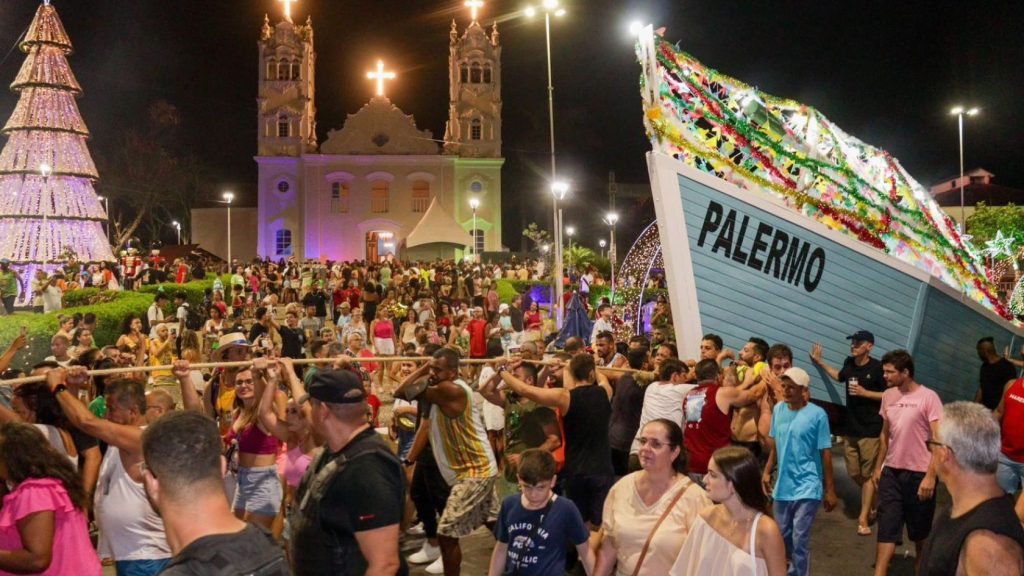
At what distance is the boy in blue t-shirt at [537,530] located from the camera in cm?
498

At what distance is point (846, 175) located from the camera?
11359 millimetres

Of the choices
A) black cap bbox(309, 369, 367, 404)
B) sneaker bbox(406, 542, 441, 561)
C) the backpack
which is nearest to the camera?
black cap bbox(309, 369, 367, 404)

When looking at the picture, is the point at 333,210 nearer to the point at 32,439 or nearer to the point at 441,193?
the point at 441,193

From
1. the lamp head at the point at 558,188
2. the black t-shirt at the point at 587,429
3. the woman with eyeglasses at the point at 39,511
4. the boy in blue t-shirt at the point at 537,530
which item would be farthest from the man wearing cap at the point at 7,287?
the boy in blue t-shirt at the point at 537,530

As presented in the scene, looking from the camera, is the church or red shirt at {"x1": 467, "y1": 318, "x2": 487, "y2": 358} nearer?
red shirt at {"x1": 467, "y1": 318, "x2": 487, "y2": 358}

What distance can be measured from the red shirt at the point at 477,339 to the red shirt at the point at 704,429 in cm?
873

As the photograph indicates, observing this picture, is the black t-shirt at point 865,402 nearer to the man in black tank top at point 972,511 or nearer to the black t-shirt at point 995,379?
the black t-shirt at point 995,379

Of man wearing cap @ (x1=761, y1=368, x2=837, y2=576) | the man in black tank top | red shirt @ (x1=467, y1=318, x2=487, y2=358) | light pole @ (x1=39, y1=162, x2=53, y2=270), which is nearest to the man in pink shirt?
man wearing cap @ (x1=761, y1=368, x2=837, y2=576)

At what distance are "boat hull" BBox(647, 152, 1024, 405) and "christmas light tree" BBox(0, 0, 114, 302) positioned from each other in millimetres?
24349

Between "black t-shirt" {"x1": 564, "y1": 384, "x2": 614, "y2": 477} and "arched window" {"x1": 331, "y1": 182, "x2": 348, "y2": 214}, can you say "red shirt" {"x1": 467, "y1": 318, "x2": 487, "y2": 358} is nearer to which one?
"black t-shirt" {"x1": 564, "y1": 384, "x2": 614, "y2": 477}

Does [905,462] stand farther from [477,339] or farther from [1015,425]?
[477,339]

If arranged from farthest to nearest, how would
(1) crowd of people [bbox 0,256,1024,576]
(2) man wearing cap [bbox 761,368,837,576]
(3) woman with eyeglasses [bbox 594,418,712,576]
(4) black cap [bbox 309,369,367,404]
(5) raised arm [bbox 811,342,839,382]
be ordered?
(5) raised arm [bbox 811,342,839,382], (2) man wearing cap [bbox 761,368,837,576], (3) woman with eyeglasses [bbox 594,418,712,576], (4) black cap [bbox 309,369,367,404], (1) crowd of people [bbox 0,256,1024,576]

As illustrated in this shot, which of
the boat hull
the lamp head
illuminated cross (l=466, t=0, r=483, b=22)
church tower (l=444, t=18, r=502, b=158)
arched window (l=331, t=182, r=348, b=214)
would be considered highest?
illuminated cross (l=466, t=0, r=483, b=22)

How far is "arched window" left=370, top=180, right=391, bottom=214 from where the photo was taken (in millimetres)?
53312
